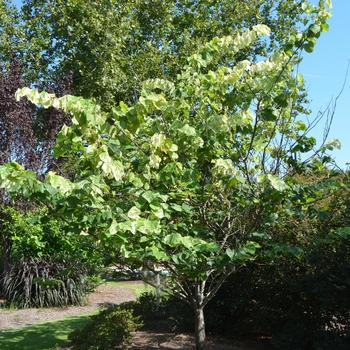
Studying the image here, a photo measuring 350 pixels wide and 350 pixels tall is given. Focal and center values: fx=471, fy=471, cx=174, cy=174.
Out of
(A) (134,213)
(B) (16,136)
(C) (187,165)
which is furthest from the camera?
(B) (16,136)

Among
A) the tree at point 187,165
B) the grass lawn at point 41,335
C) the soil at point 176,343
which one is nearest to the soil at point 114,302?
the soil at point 176,343

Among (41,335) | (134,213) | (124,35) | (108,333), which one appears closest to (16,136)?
A: (124,35)

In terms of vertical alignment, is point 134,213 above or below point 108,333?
above

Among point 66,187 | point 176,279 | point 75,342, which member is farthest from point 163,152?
point 75,342

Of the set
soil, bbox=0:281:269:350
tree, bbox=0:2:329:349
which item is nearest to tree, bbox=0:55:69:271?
soil, bbox=0:281:269:350

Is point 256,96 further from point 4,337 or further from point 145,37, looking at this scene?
point 145,37

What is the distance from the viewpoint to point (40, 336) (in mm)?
8234

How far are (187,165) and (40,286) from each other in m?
7.48

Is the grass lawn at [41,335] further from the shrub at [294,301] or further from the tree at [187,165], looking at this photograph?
the tree at [187,165]

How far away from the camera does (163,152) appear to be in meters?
3.89

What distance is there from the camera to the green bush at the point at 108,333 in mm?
6293

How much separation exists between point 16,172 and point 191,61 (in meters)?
2.58

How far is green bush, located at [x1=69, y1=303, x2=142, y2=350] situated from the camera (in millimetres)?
6293

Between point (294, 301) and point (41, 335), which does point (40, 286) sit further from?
point (294, 301)
